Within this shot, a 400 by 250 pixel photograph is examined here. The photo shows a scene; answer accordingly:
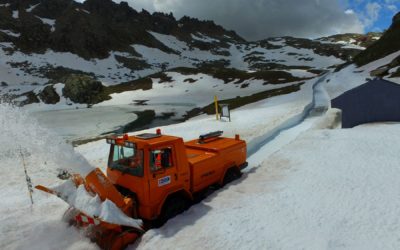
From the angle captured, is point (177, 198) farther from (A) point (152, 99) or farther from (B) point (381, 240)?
(A) point (152, 99)

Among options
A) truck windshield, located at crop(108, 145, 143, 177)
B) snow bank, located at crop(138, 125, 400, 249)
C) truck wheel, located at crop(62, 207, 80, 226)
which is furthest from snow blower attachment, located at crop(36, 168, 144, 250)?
truck windshield, located at crop(108, 145, 143, 177)

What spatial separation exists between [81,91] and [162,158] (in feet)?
232

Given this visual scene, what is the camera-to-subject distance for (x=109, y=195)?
9578 mm

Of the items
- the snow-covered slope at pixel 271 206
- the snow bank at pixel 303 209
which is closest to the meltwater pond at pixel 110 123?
the snow-covered slope at pixel 271 206

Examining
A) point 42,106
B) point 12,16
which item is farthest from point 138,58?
point 42,106

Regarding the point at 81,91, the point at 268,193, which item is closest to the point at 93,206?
the point at 268,193

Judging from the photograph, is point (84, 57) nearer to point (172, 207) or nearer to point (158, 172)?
point (172, 207)

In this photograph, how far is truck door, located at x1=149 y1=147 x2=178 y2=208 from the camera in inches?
401

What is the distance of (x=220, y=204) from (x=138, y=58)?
154 m

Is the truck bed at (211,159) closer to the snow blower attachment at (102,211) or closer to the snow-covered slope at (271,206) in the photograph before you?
the snow-covered slope at (271,206)

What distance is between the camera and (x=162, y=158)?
10.6 m

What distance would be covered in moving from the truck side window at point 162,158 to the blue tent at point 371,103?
17.3 m

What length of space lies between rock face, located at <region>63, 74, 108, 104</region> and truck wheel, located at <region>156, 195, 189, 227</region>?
67630mm

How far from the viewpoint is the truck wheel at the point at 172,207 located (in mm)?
10694
